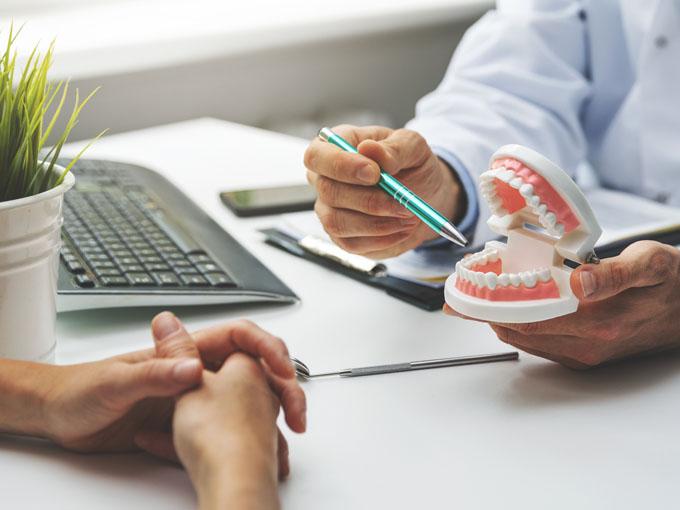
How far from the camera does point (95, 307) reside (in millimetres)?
741

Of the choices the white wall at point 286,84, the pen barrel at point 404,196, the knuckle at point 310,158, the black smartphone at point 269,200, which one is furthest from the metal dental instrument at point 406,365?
the white wall at point 286,84

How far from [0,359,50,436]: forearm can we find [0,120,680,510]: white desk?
0.02 meters

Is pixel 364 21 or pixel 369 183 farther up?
pixel 369 183

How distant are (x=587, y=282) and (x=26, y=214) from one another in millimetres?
365

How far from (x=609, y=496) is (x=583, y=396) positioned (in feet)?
0.43

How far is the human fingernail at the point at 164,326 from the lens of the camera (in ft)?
1.78

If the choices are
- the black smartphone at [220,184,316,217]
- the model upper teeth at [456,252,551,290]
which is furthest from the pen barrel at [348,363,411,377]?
the black smartphone at [220,184,316,217]

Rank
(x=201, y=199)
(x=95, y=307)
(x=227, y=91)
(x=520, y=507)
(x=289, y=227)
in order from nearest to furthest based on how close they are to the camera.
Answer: (x=520, y=507), (x=95, y=307), (x=289, y=227), (x=201, y=199), (x=227, y=91)

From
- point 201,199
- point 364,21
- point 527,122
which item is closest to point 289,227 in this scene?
point 201,199

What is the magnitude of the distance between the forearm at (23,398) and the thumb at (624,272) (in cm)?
34

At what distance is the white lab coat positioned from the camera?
120 cm

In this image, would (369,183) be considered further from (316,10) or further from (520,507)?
(316,10)

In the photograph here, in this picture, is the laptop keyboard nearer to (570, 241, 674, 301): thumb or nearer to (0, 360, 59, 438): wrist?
(0, 360, 59, 438): wrist

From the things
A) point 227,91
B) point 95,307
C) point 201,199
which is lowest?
point 227,91
